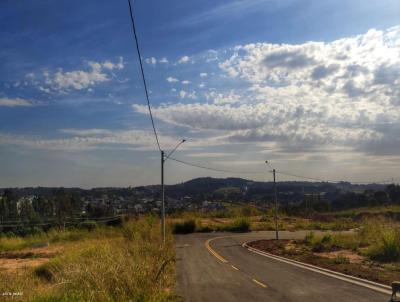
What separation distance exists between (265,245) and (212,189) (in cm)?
5133

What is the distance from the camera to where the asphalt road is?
14.6 metres

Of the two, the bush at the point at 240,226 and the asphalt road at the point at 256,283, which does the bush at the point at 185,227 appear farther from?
the asphalt road at the point at 256,283

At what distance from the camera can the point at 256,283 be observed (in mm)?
17562

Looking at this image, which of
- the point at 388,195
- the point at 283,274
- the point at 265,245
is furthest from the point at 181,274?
the point at 388,195

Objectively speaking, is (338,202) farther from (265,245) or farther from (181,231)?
(265,245)

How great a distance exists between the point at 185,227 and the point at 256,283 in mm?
34108

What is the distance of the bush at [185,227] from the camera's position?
167 ft

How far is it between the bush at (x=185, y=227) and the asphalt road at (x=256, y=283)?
23924mm

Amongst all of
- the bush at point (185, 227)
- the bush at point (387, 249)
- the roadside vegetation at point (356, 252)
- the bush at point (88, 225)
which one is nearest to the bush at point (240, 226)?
the bush at point (185, 227)

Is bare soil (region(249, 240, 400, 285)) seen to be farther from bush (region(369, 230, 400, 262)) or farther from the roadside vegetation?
bush (region(369, 230, 400, 262))

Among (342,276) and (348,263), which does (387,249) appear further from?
(342,276)

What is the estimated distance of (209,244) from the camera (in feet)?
120

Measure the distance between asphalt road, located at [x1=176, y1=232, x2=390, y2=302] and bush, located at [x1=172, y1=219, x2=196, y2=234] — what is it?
23924 mm


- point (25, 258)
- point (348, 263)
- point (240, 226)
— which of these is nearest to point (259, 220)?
point (240, 226)
